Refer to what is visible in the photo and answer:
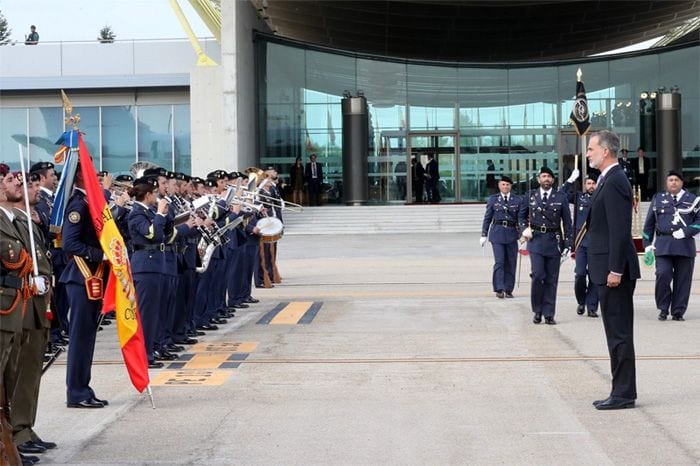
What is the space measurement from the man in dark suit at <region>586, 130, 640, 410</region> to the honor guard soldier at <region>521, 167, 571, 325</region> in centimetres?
492

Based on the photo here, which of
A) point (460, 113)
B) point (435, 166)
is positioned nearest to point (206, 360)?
point (435, 166)

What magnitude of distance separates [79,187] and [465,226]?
28678 mm

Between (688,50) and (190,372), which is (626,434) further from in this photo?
(688,50)

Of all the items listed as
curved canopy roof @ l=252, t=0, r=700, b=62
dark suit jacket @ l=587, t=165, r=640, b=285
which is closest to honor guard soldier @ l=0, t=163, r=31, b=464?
dark suit jacket @ l=587, t=165, r=640, b=285

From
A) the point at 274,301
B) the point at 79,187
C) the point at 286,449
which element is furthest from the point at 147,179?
the point at 274,301

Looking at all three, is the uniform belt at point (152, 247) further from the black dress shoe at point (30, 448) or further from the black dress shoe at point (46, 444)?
the black dress shoe at point (30, 448)

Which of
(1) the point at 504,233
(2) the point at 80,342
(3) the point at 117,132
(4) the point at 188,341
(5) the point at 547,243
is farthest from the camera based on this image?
(3) the point at 117,132

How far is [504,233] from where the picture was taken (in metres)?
16.4

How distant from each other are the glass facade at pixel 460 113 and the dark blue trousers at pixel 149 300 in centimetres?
3285

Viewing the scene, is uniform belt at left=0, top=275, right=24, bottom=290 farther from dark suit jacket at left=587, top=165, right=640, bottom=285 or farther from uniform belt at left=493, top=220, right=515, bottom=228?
uniform belt at left=493, top=220, right=515, bottom=228

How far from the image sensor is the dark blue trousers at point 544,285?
43.9 feet

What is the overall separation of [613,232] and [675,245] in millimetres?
5828

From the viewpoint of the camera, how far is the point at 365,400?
8.51 m

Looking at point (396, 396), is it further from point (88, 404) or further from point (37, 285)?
point (37, 285)
